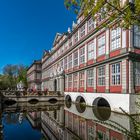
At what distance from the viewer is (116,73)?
19.7 m

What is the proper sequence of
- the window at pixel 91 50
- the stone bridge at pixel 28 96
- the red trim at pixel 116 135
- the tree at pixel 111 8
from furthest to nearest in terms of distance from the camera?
the stone bridge at pixel 28 96 < the window at pixel 91 50 < the red trim at pixel 116 135 < the tree at pixel 111 8

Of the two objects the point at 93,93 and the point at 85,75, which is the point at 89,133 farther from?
the point at 85,75

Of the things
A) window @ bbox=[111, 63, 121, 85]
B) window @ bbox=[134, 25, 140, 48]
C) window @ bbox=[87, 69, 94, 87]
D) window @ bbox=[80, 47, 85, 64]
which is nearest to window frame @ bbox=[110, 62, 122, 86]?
window @ bbox=[111, 63, 121, 85]

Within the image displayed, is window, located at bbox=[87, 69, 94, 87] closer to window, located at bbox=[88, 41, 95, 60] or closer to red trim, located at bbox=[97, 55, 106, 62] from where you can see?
window, located at bbox=[88, 41, 95, 60]

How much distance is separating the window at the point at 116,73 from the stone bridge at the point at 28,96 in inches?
712

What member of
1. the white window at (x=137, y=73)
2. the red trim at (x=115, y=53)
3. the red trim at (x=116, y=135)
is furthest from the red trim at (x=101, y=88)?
the red trim at (x=116, y=135)

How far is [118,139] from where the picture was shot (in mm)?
10258

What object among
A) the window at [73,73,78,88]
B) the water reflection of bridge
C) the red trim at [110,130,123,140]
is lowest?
the water reflection of bridge

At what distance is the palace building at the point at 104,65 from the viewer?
18.1 meters

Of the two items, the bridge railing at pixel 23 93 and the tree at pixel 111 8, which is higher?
the tree at pixel 111 8

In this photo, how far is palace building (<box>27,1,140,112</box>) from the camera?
18125 mm

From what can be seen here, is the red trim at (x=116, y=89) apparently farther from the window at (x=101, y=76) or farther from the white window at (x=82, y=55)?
the white window at (x=82, y=55)

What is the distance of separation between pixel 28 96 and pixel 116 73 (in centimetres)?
2016

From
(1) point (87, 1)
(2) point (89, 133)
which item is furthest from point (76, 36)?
(1) point (87, 1)
